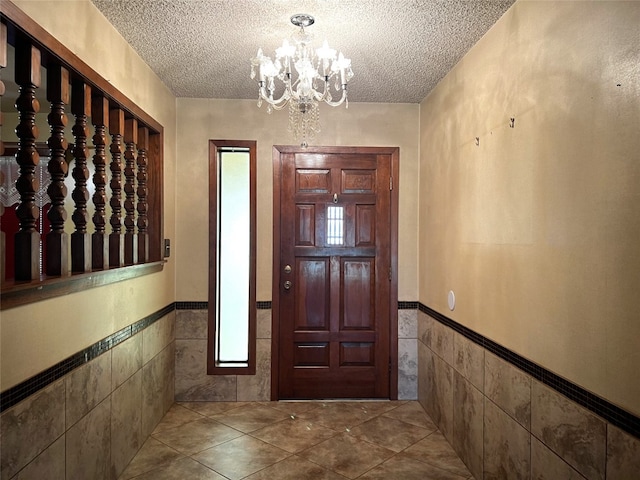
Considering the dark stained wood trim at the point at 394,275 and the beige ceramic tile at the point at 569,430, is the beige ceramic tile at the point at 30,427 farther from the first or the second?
the dark stained wood trim at the point at 394,275

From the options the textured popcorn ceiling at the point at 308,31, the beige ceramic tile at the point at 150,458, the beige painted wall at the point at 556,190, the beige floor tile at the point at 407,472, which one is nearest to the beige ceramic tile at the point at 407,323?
the beige painted wall at the point at 556,190

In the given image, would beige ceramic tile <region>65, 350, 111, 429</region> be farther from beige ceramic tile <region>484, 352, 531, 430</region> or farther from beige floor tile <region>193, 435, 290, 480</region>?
beige ceramic tile <region>484, 352, 531, 430</region>

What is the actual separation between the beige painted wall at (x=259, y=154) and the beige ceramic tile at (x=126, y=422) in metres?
1.11

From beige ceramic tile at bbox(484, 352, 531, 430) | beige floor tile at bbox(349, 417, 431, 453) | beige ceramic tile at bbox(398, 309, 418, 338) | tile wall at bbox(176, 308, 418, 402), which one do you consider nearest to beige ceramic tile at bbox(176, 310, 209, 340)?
tile wall at bbox(176, 308, 418, 402)

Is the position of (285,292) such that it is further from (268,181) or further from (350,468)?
(350,468)

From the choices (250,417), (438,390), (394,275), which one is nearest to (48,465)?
(250,417)

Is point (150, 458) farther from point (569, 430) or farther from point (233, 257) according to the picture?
point (569, 430)

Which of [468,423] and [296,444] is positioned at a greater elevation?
[468,423]

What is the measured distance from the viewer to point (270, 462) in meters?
2.89

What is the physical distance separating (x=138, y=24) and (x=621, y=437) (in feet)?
9.41

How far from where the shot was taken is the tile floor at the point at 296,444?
2775 mm

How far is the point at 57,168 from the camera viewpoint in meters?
2.04

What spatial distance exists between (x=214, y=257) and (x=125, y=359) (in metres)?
1.33

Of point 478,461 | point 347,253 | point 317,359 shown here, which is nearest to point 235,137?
point 347,253
